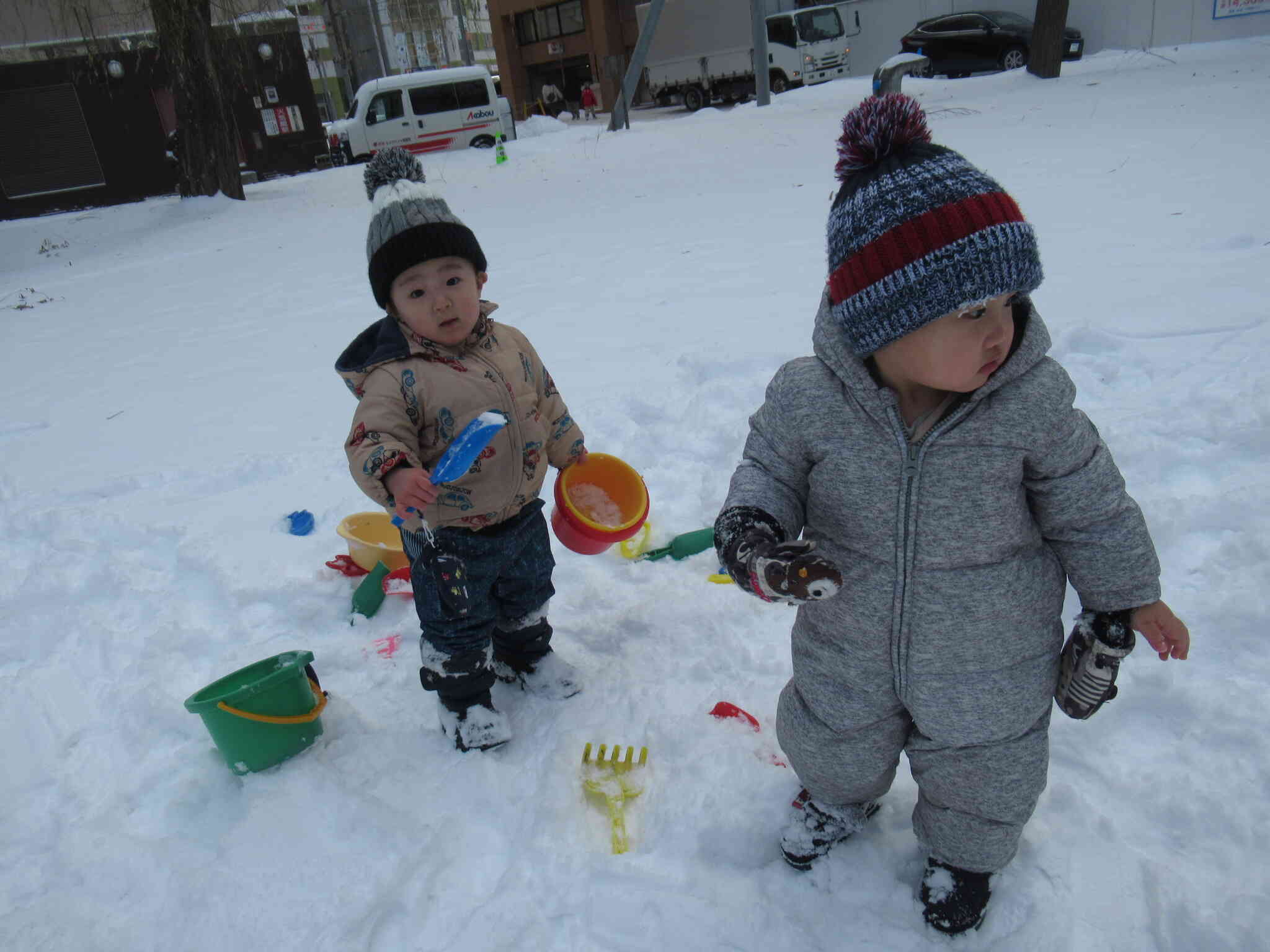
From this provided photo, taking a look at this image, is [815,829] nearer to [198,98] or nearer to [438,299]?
[438,299]

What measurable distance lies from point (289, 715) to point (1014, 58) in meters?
19.6

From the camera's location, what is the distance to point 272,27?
17.6m

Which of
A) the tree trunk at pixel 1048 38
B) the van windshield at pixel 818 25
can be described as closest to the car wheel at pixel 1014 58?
the van windshield at pixel 818 25

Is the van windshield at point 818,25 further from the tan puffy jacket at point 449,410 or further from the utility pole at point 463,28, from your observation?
the tan puffy jacket at point 449,410

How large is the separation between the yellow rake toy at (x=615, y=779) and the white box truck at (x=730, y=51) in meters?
18.9

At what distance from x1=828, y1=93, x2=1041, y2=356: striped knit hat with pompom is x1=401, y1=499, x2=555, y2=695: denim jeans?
108 cm

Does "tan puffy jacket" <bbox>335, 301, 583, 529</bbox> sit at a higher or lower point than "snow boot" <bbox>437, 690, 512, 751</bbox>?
higher

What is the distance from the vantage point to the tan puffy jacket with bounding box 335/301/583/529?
5.60 ft

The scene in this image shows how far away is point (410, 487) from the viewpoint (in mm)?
1606

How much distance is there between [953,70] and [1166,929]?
65.7 feet

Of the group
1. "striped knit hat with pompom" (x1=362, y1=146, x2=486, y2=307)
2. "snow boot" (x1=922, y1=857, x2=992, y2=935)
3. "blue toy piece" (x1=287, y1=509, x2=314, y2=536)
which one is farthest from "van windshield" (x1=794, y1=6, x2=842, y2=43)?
"snow boot" (x1=922, y1=857, x2=992, y2=935)

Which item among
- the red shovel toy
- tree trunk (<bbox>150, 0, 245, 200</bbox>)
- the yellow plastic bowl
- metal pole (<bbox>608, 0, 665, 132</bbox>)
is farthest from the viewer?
metal pole (<bbox>608, 0, 665, 132</bbox>)

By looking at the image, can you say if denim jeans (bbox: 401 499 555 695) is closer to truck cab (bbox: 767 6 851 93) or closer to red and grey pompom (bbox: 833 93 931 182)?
red and grey pompom (bbox: 833 93 931 182)

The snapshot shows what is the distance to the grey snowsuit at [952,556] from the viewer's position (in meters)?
1.25
